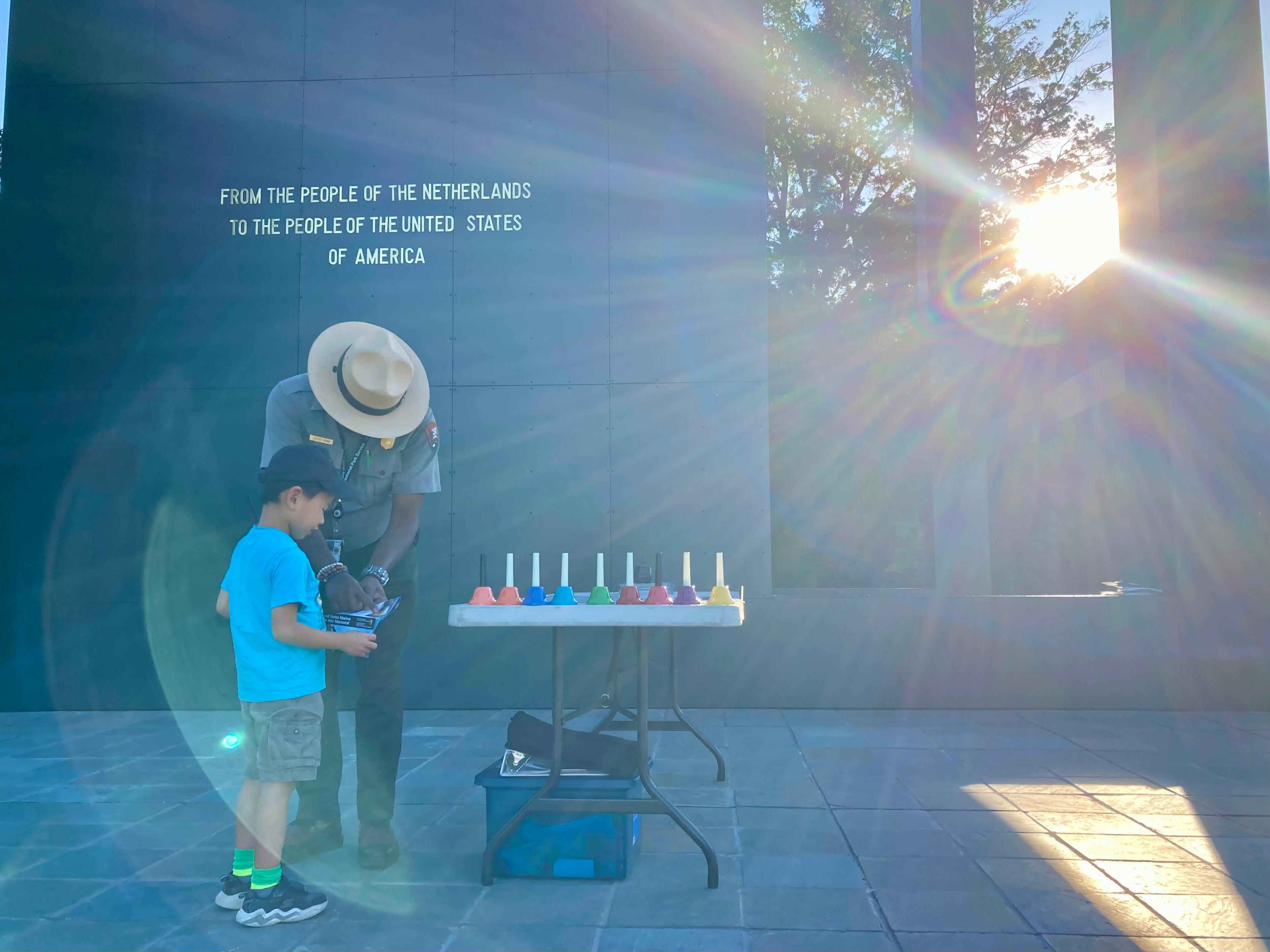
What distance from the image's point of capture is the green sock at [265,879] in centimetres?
246

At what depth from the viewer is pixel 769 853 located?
122 inches

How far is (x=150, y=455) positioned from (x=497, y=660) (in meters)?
2.70

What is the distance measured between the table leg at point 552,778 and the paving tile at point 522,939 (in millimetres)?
339

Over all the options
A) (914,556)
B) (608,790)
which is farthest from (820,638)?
(914,556)

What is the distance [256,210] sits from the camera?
6016 millimetres

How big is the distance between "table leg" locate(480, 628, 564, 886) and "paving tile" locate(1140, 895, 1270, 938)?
6.09 ft

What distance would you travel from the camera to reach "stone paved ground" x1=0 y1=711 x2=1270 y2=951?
246 cm

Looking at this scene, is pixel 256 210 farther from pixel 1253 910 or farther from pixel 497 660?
pixel 1253 910

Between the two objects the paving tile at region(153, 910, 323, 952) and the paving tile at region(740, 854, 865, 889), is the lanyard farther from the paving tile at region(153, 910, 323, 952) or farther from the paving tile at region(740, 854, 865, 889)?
the paving tile at region(740, 854, 865, 889)

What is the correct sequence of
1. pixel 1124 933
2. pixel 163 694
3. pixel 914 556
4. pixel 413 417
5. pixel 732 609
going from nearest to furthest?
pixel 1124 933
pixel 732 609
pixel 413 417
pixel 163 694
pixel 914 556

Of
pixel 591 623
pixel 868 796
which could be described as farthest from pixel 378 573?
pixel 868 796

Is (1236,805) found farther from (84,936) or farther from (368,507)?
(84,936)

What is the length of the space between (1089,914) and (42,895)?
319 centimetres

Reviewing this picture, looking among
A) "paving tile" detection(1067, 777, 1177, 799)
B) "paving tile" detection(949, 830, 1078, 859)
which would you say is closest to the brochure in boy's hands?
"paving tile" detection(949, 830, 1078, 859)
